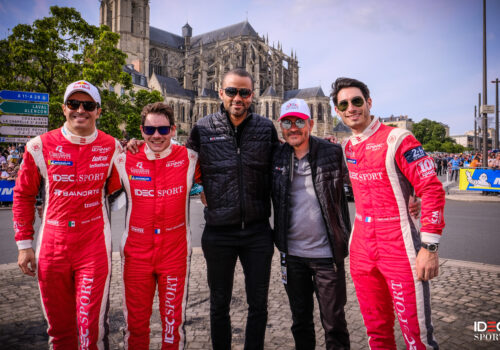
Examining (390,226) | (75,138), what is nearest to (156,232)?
(75,138)

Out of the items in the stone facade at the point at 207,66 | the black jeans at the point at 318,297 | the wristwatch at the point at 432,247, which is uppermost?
the stone facade at the point at 207,66

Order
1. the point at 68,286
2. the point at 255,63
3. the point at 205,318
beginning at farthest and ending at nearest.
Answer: the point at 255,63, the point at 205,318, the point at 68,286

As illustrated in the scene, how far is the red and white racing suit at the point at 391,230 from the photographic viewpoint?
2238 mm

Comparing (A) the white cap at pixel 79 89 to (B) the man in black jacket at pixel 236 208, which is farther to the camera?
(B) the man in black jacket at pixel 236 208

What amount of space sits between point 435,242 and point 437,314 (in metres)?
2.10

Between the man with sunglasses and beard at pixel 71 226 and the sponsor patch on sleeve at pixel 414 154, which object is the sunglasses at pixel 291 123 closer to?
the sponsor patch on sleeve at pixel 414 154

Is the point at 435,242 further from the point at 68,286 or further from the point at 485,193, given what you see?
the point at 485,193

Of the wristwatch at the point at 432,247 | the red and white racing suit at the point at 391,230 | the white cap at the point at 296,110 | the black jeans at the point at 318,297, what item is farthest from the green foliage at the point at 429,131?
the wristwatch at the point at 432,247

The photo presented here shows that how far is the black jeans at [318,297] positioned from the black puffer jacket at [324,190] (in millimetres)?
130

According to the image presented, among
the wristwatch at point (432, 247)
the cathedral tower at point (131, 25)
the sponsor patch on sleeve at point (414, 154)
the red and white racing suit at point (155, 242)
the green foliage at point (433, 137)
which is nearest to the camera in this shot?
the wristwatch at point (432, 247)

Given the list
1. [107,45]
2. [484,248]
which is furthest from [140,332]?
[107,45]

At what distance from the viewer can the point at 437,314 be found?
3738 millimetres

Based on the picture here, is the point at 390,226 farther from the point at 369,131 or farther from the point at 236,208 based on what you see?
the point at 236,208

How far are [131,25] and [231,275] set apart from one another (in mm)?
64448
